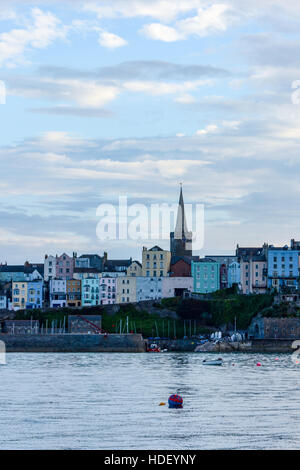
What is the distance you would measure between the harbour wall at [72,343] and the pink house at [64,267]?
118 feet

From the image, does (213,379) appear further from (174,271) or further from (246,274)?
(174,271)

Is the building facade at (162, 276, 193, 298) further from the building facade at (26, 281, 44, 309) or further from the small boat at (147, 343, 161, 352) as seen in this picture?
the small boat at (147, 343, 161, 352)

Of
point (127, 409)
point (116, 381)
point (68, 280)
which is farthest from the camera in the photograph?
point (68, 280)

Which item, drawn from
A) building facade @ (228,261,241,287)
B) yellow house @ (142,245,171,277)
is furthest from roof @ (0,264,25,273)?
building facade @ (228,261,241,287)

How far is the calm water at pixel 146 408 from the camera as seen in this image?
31859mm

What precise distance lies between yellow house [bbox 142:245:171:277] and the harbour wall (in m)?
30.8

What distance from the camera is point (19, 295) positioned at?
129125mm

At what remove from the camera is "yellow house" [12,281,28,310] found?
12925cm

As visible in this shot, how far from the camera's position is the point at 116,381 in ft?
181

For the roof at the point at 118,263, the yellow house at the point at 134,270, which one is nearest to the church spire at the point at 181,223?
the roof at the point at 118,263

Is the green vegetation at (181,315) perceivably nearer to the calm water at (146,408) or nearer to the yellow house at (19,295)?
the yellow house at (19,295)

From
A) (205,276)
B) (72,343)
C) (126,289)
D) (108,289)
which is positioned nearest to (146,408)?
(72,343)
